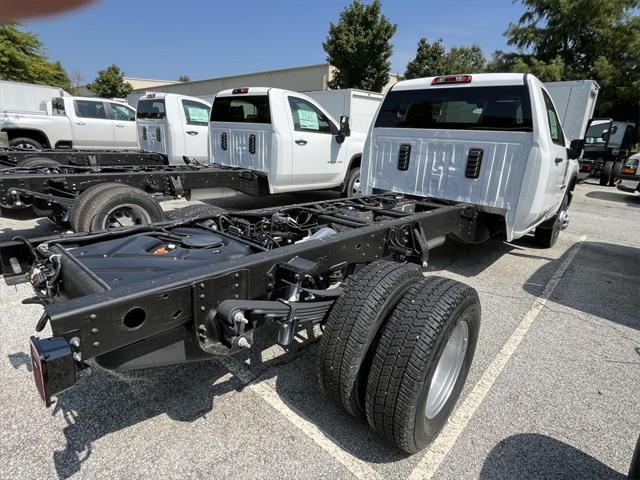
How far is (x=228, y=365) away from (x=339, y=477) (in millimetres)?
1193

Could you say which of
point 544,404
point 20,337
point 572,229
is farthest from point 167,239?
point 572,229

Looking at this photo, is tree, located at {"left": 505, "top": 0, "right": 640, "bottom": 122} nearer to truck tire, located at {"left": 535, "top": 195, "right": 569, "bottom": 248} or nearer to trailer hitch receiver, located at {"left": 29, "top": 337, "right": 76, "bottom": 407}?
truck tire, located at {"left": 535, "top": 195, "right": 569, "bottom": 248}

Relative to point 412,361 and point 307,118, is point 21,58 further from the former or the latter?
point 412,361

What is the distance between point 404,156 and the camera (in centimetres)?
500

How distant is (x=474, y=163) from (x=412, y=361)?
3.16 metres

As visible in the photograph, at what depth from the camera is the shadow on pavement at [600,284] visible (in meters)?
4.14

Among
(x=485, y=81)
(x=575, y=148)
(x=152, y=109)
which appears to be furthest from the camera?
(x=152, y=109)

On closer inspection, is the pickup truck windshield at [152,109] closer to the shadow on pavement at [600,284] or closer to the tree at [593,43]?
the shadow on pavement at [600,284]

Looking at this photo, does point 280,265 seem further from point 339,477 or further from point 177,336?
point 339,477

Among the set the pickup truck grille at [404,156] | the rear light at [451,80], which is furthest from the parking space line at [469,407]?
the rear light at [451,80]

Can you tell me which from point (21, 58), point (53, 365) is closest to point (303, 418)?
point (53, 365)

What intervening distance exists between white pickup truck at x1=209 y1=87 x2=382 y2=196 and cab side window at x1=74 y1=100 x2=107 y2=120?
701 centimetres

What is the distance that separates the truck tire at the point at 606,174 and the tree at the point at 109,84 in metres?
43.4

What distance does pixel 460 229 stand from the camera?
14.1ft
